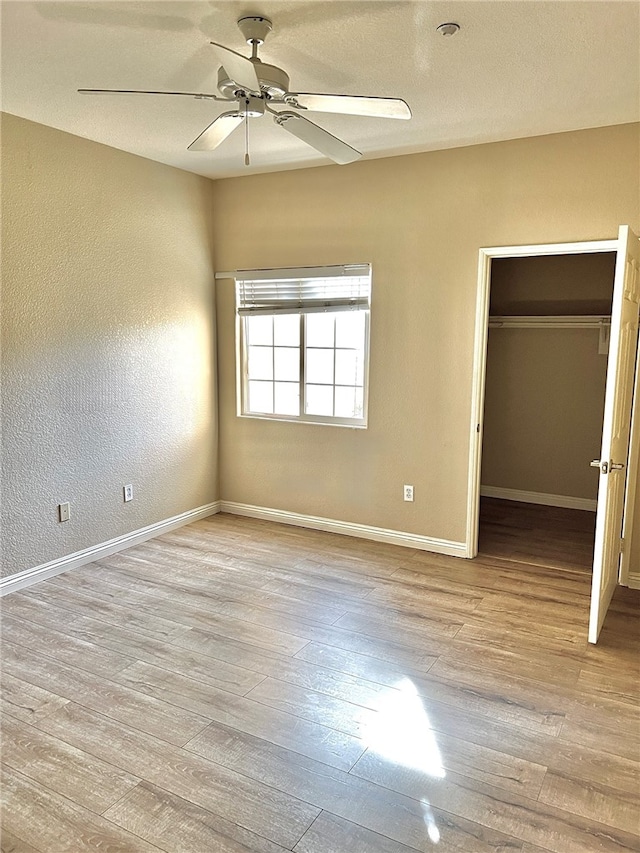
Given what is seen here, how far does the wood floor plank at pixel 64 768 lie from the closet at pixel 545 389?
3.55 m

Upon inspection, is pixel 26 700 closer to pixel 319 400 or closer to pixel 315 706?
pixel 315 706

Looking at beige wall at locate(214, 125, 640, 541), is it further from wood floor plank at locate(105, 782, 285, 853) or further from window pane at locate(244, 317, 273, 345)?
wood floor plank at locate(105, 782, 285, 853)

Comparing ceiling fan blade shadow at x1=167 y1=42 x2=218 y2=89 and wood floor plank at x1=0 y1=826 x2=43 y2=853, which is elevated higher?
ceiling fan blade shadow at x1=167 y1=42 x2=218 y2=89

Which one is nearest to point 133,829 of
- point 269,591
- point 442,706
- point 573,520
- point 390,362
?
point 442,706

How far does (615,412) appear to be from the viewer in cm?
288

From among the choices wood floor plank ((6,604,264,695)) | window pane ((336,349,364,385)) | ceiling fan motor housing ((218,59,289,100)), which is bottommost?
wood floor plank ((6,604,264,695))

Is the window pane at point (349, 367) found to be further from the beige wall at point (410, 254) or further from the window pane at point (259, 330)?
the window pane at point (259, 330)

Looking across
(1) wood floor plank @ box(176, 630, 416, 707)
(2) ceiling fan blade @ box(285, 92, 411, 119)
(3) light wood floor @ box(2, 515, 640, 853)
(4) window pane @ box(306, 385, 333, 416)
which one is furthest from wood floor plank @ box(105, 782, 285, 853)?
(4) window pane @ box(306, 385, 333, 416)

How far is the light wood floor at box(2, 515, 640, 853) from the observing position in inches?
73.5

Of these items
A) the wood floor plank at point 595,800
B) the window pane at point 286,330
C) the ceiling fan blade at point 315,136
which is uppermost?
the ceiling fan blade at point 315,136

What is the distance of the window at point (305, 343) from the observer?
4371 mm

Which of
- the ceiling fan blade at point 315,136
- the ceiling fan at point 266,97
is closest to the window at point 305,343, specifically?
the ceiling fan blade at point 315,136

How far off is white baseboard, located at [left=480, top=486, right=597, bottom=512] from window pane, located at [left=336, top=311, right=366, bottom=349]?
231 centimetres

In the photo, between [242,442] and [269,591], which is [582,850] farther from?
[242,442]
